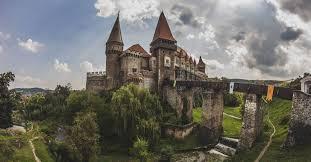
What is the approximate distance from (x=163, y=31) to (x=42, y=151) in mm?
29897

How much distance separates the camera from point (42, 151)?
37.4 meters

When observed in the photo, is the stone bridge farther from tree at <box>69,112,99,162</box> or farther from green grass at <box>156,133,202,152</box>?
tree at <box>69,112,99,162</box>

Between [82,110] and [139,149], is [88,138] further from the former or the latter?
[82,110]

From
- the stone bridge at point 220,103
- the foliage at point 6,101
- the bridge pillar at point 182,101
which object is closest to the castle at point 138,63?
the stone bridge at point 220,103

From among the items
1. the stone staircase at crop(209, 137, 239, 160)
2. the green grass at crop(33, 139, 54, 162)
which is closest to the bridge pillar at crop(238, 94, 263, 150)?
the stone staircase at crop(209, 137, 239, 160)

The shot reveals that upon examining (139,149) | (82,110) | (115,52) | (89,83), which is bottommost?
(139,149)

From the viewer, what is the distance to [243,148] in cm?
Result: 3672

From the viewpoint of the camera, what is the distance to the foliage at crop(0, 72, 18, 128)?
4372cm

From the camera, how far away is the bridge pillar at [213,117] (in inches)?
1721

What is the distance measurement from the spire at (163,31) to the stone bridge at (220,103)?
25.0 ft

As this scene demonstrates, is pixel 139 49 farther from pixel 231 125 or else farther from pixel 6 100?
pixel 6 100

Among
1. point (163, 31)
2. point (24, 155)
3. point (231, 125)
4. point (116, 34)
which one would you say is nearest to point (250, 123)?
point (231, 125)

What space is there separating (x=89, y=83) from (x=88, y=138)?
2399cm

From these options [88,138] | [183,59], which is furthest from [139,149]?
[183,59]
